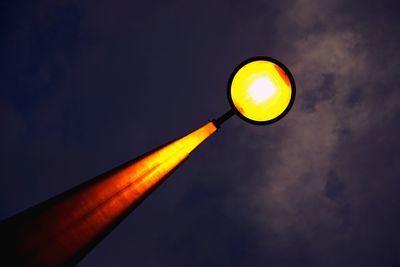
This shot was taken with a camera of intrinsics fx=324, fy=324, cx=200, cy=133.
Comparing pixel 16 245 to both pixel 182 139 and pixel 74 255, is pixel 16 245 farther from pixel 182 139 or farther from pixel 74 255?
pixel 182 139

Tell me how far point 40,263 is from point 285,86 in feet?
11.4

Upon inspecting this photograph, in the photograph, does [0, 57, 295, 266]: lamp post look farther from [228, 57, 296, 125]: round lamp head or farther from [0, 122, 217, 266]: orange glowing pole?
[228, 57, 296, 125]: round lamp head

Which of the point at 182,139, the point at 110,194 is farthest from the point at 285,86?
the point at 110,194

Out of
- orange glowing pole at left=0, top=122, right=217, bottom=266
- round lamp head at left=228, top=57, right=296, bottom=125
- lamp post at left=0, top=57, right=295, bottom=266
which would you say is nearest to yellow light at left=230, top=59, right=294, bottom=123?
round lamp head at left=228, top=57, right=296, bottom=125

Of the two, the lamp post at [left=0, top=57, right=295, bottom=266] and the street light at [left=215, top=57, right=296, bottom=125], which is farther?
the street light at [left=215, top=57, right=296, bottom=125]

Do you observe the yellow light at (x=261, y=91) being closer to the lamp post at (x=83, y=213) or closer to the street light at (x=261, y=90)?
the street light at (x=261, y=90)

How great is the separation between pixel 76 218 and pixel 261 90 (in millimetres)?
2965

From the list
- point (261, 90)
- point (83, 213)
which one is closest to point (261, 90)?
point (261, 90)

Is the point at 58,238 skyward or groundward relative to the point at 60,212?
groundward

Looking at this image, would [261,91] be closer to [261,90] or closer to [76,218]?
[261,90]

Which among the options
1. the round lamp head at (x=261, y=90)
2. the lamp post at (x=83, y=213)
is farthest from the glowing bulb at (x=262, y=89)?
the lamp post at (x=83, y=213)

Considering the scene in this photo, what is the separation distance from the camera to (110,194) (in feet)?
7.63

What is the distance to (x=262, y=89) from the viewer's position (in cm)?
425

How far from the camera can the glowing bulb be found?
4.25 metres
